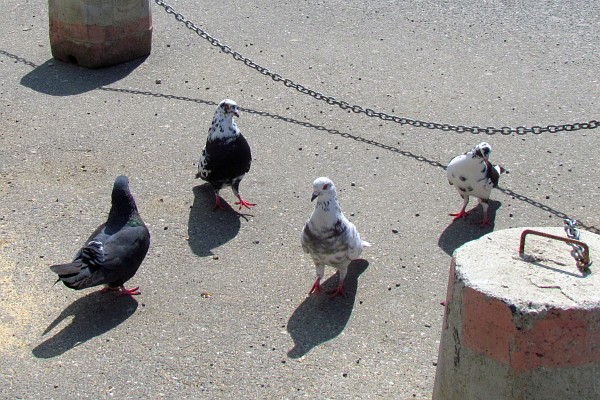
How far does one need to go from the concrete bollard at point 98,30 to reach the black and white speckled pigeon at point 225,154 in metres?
2.87

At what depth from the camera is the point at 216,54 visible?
9.88 metres

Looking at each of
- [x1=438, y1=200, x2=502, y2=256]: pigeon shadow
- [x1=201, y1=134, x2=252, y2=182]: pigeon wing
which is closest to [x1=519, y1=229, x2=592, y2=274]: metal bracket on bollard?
[x1=438, y1=200, x2=502, y2=256]: pigeon shadow

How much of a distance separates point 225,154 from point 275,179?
2.46 ft

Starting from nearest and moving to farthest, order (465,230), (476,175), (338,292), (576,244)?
(576,244) < (338,292) < (476,175) < (465,230)

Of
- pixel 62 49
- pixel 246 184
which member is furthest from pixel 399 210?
pixel 62 49

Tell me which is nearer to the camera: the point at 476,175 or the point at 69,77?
the point at 476,175

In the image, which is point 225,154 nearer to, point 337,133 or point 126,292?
point 126,292

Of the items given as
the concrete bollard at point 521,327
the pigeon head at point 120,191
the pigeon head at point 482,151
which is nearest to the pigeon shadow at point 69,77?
the pigeon head at point 120,191

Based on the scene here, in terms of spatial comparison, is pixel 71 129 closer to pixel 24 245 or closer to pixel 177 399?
pixel 24 245

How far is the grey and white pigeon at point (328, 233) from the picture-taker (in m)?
5.66

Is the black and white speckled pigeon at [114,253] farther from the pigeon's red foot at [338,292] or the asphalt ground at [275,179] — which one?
the pigeon's red foot at [338,292]

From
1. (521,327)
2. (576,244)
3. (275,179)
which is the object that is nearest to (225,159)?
(275,179)

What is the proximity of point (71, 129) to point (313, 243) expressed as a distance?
11.2 ft

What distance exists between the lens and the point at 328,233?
5695mm
